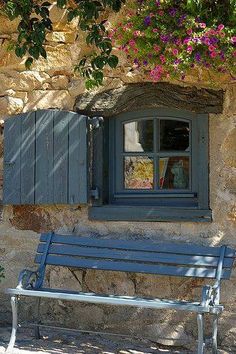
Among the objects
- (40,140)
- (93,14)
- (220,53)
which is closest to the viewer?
(220,53)

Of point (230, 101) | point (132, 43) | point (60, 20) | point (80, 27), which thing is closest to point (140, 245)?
point (230, 101)

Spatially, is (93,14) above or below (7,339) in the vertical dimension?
above

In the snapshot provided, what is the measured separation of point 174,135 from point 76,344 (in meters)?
1.81

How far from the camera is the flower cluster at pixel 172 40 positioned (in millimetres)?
4762

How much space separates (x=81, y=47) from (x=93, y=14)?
1.66 feet

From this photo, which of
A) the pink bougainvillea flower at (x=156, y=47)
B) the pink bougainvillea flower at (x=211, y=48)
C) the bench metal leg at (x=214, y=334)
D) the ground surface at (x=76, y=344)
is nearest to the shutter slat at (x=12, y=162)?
the ground surface at (x=76, y=344)

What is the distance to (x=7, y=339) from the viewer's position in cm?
529

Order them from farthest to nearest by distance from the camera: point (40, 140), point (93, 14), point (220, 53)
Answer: point (40, 140)
point (93, 14)
point (220, 53)

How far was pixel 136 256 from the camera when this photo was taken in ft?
17.4

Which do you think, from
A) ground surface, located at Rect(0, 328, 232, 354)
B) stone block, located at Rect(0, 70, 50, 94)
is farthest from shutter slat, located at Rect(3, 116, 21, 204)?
ground surface, located at Rect(0, 328, 232, 354)

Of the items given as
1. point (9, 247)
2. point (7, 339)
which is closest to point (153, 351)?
point (7, 339)

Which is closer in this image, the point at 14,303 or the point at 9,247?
the point at 14,303

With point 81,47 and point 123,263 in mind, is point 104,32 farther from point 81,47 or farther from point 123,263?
point 123,263

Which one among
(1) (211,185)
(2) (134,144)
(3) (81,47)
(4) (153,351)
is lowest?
(4) (153,351)
